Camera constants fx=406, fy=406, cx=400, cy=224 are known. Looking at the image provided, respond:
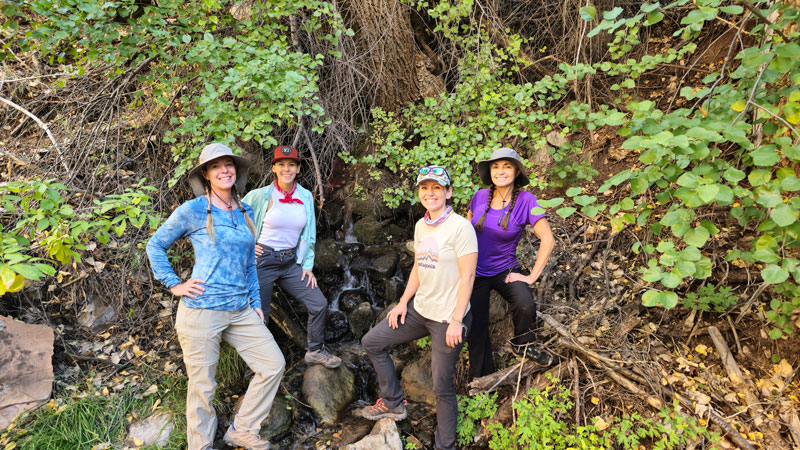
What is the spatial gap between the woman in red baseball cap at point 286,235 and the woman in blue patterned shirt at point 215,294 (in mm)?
541

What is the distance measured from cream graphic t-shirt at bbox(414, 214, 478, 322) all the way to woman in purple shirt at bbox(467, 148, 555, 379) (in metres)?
0.43

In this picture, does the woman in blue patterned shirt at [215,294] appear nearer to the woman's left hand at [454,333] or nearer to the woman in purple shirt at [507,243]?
the woman's left hand at [454,333]

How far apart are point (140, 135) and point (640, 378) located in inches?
267

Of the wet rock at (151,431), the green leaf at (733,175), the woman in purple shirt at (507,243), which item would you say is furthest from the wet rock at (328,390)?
the green leaf at (733,175)

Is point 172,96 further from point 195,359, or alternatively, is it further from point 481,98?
point 481,98

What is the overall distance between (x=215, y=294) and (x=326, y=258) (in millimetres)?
3183

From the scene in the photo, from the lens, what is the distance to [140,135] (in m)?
5.87

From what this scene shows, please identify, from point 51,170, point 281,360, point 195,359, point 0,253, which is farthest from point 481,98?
point 51,170

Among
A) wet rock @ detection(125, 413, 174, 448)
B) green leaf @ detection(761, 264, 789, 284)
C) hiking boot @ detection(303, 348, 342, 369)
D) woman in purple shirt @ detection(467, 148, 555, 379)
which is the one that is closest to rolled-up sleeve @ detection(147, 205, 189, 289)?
wet rock @ detection(125, 413, 174, 448)

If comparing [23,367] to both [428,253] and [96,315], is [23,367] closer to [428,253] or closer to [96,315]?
[96,315]

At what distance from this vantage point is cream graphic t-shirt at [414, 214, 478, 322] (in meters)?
3.22

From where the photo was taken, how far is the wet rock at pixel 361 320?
574 cm

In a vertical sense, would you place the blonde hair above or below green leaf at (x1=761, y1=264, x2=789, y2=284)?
above

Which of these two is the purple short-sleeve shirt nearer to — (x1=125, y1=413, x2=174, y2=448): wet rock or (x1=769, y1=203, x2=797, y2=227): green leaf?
(x1=769, y1=203, x2=797, y2=227): green leaf
